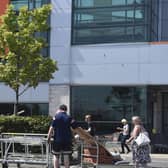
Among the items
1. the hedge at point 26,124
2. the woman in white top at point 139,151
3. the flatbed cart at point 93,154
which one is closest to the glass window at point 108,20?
the hedge at point 26,124

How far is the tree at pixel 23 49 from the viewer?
90.4 ft

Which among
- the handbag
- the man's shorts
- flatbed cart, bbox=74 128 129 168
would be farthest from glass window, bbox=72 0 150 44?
the man's shorts

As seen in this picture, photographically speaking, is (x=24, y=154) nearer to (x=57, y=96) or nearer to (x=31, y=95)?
(x=57, y=96)

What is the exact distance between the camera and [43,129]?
Result: 23.0 metres

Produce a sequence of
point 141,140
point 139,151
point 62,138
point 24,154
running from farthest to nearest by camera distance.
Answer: point 24,154
point 139,151
point 141,140
point 62,138

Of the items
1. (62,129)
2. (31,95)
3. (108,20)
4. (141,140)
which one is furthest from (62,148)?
(31,95)

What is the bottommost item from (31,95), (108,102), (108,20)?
(108,102)

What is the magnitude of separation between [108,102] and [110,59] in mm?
2400

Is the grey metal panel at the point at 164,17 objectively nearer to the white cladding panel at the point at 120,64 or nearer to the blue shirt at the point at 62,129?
the white cladding panel at the point at 120,64

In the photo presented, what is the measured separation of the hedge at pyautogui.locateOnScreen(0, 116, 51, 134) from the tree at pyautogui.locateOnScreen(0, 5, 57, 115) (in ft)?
14.7

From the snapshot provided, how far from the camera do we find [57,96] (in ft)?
112

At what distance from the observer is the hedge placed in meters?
22.8

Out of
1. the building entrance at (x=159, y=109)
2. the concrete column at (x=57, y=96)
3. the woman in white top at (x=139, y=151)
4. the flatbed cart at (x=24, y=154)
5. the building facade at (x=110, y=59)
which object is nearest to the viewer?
the woman in white top at (x=139, y=151)

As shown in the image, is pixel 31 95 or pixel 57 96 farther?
pixel 31 95
